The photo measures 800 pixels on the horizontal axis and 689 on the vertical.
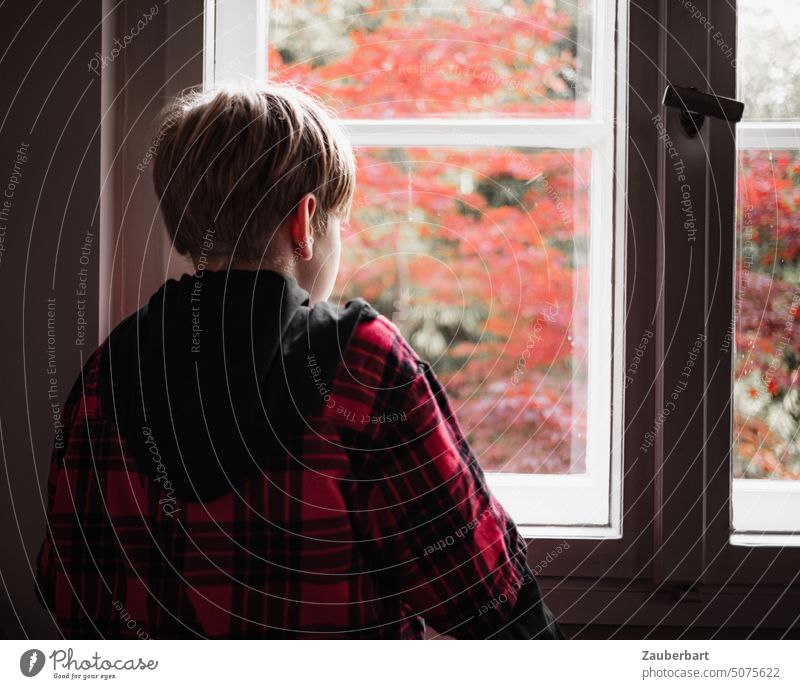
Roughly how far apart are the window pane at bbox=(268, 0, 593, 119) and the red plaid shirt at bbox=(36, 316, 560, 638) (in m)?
0.33

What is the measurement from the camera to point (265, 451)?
51 centimetres

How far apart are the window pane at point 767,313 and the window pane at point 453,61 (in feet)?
0.65

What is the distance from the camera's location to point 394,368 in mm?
521

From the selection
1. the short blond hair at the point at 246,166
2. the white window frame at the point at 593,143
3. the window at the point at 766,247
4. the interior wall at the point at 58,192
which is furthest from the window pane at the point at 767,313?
the interior wall at the point at 58,192

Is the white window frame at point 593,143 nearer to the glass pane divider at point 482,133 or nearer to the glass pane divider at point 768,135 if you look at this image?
the glass pane divider at point 482,133

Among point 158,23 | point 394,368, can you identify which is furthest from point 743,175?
point 158,23

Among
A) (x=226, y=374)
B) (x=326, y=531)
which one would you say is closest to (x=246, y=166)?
(x=226, y=374)

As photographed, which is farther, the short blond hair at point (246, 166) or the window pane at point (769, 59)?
the window pane at point (769, 59)

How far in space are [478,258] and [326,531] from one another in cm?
35

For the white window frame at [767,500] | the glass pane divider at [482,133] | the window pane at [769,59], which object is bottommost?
the white window frame at [767,500]

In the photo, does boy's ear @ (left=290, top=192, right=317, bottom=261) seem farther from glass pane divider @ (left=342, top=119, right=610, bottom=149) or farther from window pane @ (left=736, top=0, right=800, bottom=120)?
window pane @ (left=736, top=0, right=800, bottom=120)

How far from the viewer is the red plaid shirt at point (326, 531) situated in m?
0.51

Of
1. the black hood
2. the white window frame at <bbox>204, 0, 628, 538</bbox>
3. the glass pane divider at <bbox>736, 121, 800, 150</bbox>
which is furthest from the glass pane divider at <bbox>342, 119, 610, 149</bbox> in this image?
the black hood

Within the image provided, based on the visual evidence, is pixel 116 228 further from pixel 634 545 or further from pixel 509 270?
pixel 634 545
